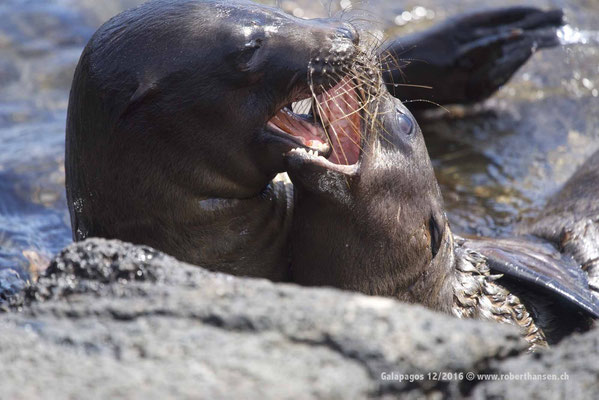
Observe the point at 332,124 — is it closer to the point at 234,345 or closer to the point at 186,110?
the point at 186,110

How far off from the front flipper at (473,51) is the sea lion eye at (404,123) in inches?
105

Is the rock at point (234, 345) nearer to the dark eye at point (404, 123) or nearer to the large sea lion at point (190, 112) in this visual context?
the large sea lion at point (190, 112)

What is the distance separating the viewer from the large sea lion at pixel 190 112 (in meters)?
3.86

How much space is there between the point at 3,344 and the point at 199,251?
170 centimetres

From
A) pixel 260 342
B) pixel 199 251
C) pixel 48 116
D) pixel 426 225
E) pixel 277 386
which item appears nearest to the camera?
pixel 277 386

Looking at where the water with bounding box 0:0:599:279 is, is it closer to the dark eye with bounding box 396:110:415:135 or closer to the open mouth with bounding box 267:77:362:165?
the dark eye with bounding box 396:110:415:135

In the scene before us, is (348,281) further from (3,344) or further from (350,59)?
(3,344)

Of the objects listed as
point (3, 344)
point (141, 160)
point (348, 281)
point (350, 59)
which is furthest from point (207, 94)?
point (3, 344)

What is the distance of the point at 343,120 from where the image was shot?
13.7 ft

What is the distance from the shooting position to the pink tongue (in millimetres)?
4094

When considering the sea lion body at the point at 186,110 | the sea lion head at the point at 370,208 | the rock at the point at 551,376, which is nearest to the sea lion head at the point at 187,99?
the sea lion body at the point at 186,110

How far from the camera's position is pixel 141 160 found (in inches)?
154

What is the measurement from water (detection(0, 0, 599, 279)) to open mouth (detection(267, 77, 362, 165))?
179cm

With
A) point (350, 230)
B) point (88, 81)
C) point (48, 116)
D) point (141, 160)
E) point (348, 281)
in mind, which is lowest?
point (48, 116)
